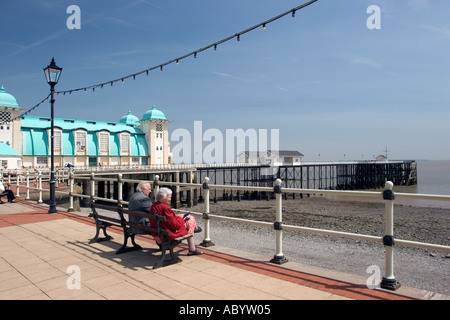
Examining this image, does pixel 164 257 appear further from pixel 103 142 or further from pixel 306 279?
pixel 103 142

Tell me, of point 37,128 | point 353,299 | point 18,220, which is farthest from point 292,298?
point 37,128

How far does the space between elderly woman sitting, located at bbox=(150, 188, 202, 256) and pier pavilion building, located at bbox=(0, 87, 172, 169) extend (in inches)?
1276

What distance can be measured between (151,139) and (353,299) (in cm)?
4802

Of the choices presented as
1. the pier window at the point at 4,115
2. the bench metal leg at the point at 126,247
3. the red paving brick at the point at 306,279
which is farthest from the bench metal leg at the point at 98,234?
the pier window at the point at 4,115

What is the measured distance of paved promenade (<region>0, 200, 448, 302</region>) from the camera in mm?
3287

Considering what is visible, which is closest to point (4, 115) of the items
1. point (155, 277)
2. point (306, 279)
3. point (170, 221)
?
point (170, 221)

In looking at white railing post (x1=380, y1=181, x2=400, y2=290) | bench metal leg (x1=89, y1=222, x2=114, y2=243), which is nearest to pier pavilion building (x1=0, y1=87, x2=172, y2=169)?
bench metal leg (x1=89, y1=222, x2=114, y2=243)

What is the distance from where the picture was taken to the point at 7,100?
119 feet

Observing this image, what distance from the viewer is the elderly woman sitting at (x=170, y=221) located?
4.23 meters

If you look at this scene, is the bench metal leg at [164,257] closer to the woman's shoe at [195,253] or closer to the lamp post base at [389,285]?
the woman's shoe at [195,253]

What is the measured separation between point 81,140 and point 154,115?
12022mm

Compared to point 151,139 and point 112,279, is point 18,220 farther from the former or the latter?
point 151,139

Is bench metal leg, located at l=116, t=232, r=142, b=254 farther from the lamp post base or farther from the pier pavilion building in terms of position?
the pier pavilion building
